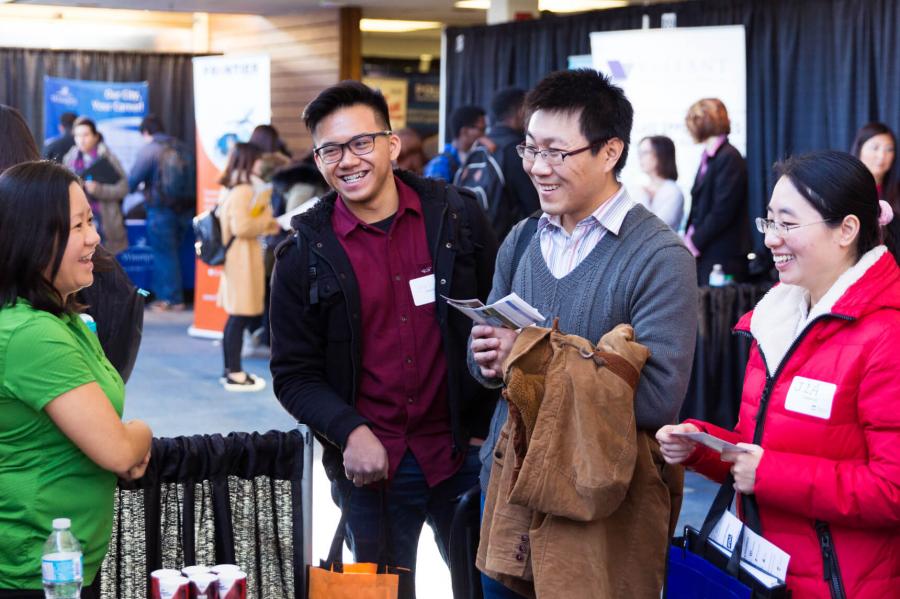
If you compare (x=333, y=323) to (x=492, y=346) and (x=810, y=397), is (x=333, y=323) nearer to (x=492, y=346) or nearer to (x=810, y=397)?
(x=492, y=346)

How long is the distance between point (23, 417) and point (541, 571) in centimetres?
92

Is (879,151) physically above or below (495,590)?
above

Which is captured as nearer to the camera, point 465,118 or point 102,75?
point 465,118

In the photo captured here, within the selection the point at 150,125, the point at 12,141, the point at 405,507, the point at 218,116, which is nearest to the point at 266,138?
the point at 218,116

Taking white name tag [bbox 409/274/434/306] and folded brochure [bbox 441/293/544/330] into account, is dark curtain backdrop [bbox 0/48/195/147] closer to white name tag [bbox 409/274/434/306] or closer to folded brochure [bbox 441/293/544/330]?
white name tag [bbox 409/274/434/306]

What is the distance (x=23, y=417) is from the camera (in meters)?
1.95

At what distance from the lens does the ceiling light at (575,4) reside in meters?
11.3

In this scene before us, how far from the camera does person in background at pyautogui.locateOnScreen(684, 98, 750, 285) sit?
643 centimetres

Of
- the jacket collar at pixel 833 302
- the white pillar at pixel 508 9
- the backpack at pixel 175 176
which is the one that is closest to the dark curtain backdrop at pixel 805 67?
the white pillar at pixel 508 9

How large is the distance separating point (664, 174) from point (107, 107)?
7239 mm

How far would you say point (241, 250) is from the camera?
797 cm

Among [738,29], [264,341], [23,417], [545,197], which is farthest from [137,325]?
[264,341]

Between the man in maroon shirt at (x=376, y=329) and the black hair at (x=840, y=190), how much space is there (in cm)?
81

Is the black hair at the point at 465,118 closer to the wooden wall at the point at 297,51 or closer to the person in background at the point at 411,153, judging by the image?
the person in background at the point at 411,153
